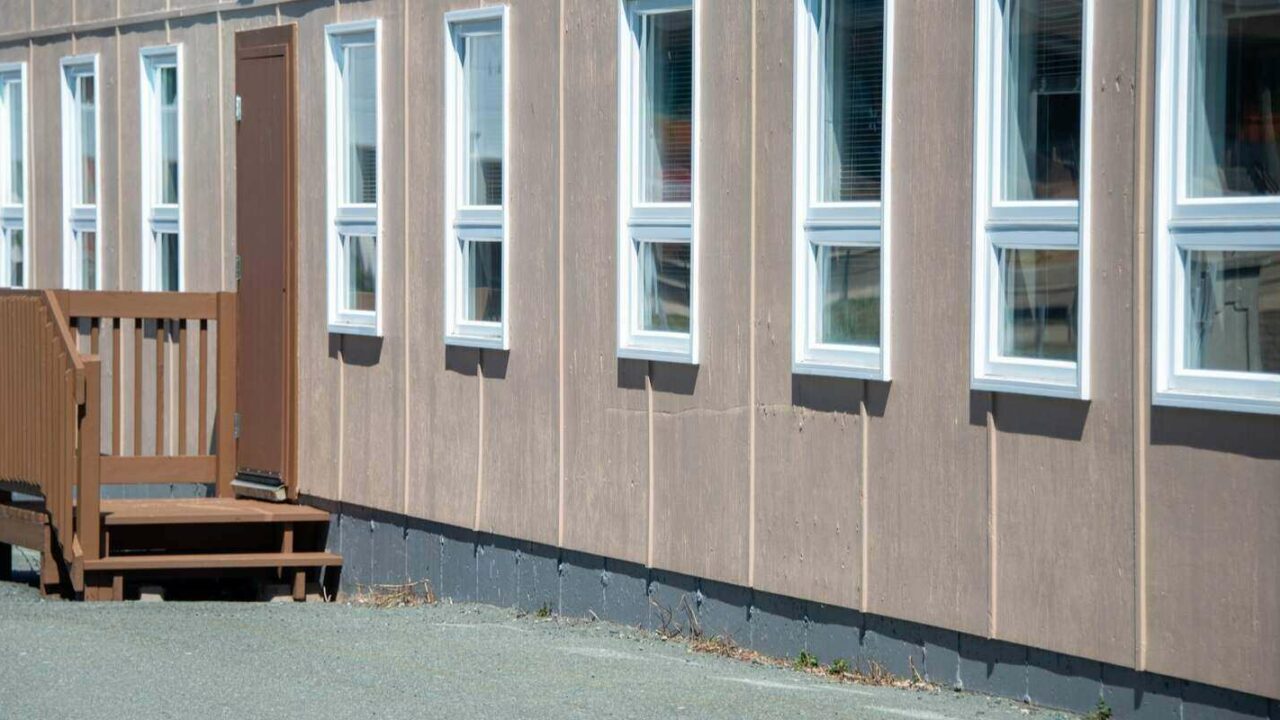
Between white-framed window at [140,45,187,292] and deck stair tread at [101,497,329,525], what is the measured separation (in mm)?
2045

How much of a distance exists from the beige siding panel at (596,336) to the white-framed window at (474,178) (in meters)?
0.65

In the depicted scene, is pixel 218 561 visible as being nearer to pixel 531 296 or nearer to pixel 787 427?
pixel 531 296

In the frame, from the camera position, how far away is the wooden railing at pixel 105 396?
9883 mm

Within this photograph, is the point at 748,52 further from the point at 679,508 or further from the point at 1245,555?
the point at 1245,555

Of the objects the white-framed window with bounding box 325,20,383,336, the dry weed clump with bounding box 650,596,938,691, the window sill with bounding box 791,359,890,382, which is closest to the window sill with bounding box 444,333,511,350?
the white-framed window with bounding box 325,20,383,336

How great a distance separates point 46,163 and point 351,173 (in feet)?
14.6

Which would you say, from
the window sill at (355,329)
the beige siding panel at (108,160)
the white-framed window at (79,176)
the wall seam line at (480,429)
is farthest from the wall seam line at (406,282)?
the white-framed window at (79,176)

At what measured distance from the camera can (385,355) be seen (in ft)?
34.9

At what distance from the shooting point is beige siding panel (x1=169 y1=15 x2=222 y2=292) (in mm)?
12156

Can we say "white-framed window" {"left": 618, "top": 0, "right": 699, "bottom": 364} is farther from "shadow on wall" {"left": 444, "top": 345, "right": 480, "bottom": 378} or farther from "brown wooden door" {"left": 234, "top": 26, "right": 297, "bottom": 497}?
"brown wooden door" {"left": 234, "top": 26, "right": 297, "bottom": 497}

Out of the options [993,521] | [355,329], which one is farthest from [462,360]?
[993,521]

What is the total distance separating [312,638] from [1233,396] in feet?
14.4

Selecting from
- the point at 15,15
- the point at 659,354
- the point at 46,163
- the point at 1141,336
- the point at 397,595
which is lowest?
the point at 397,595

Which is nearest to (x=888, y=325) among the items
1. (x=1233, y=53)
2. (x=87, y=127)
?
(x=1233, y=53)
